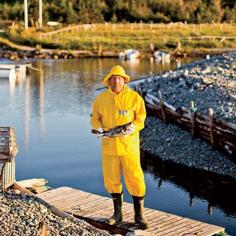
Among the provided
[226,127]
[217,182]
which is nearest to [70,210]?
[217,182]

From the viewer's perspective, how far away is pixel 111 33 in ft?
204

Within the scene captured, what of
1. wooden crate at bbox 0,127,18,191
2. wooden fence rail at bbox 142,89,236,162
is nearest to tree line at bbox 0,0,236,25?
wooden fence rail at bbox 142,89,236,162

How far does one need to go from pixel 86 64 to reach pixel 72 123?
24.0m

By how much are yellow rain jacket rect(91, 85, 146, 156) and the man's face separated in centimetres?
6

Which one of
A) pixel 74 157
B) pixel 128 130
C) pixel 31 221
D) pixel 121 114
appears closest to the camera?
pixel 31 221

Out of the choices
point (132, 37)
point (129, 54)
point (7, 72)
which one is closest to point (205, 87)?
point (7, 72)

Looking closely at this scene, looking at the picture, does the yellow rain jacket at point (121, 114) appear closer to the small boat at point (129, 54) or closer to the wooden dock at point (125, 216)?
the wooden dock at point (125, 216)

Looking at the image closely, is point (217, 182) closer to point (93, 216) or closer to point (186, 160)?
point (186, 160)

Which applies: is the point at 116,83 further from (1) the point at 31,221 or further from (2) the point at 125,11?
(2) the point at 125,11

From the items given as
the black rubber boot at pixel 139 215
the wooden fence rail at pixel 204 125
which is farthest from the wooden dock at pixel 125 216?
the wooden fence rail at pixel 204 125

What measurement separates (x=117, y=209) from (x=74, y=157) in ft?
27.0

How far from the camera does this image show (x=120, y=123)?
10.3 metres

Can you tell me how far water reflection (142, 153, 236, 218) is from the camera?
48.5 ft

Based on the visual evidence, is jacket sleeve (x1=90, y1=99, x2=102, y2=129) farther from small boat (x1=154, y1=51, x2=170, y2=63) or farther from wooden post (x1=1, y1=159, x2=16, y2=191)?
small boat (x1=154, y1=51, x2=170, y2=63)
